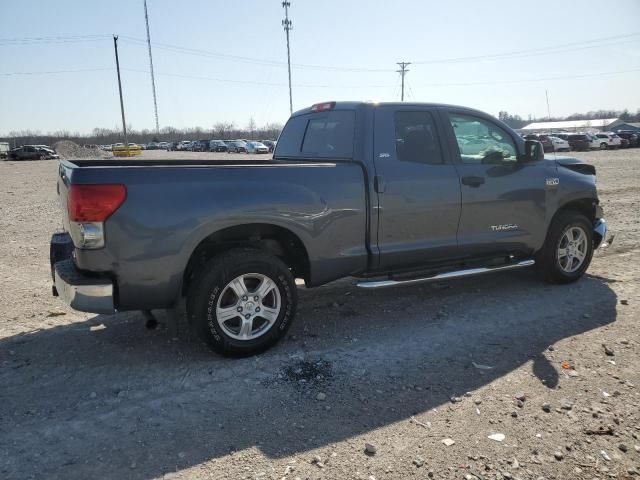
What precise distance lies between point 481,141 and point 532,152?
589mm

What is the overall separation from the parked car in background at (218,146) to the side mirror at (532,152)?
62.8 m

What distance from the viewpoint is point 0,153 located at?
5834 cm

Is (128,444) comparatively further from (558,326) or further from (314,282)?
(558,326)

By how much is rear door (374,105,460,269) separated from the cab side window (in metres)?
0.24

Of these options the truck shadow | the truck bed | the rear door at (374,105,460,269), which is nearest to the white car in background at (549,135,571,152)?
the truck shadow

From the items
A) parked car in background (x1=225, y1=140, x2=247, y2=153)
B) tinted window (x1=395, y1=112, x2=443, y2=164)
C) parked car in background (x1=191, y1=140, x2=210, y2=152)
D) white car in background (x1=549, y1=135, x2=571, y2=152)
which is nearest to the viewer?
tinted window (x1=395, y1=112, x2=443, y2=164)

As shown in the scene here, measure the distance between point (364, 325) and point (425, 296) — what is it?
1080 mm

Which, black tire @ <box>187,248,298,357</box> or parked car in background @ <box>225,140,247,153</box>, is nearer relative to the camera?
black tire @ <box>187,248,298,357</box>

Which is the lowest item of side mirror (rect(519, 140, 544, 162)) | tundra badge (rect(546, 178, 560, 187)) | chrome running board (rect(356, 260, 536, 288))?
chrome running board (rect(356, 260, 536, 288))

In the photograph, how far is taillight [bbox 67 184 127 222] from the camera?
10.8 ft

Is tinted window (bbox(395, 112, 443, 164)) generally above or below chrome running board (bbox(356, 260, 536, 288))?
above

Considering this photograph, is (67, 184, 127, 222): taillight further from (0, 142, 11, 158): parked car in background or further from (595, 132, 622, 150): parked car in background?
(0, 142, 11, 158): parked car in background

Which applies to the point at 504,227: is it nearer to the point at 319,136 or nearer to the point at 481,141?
the point at 481,141

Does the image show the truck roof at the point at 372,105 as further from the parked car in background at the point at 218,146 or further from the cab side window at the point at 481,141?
the parked car in background at the point at 218,146
